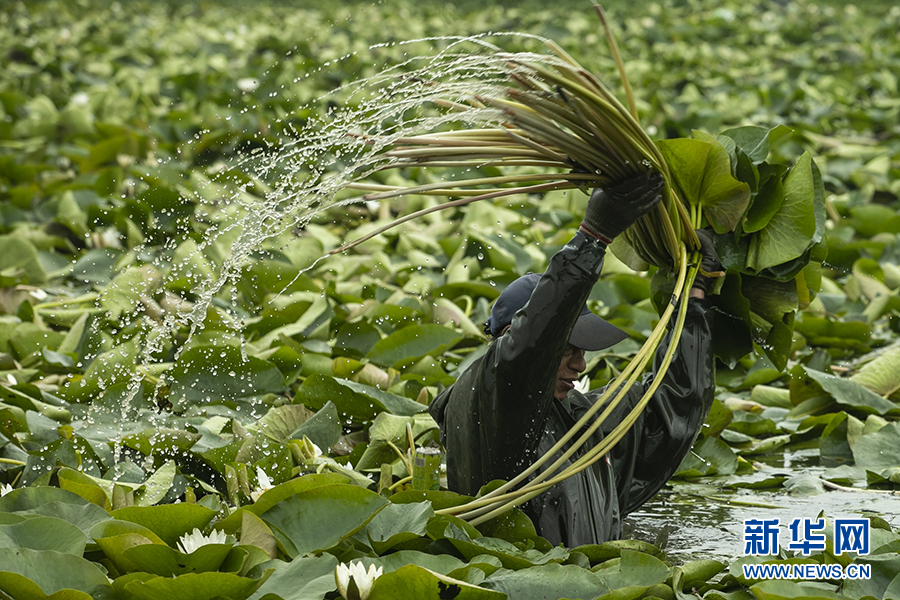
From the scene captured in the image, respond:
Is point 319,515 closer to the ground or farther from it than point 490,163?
closer to the ground

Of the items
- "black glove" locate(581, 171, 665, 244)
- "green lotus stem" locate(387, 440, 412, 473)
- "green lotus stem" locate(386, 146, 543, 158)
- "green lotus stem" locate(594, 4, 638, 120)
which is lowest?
"green lotus stem" locate(387, 440, 412, 473)

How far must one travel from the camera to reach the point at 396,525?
6.47ft

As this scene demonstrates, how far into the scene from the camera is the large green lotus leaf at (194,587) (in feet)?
5.48

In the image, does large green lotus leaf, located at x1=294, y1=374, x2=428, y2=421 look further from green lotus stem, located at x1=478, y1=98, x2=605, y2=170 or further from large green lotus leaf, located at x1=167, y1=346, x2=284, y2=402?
green lotus stem, located at x1=478, y1=98, x2=605, y2=170

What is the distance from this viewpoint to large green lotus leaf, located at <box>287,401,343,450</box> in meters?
2.64

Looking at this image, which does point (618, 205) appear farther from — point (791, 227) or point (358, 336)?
point (358, 336)

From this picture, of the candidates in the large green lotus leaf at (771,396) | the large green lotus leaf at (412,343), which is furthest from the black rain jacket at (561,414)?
the large green lotus leaf at (771,396)

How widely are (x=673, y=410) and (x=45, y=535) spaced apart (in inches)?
50.0

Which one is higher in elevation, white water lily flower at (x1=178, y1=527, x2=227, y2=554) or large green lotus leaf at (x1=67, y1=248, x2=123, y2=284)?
white water lily flower at (x1=178, y1=527, x2=227, y2=554)

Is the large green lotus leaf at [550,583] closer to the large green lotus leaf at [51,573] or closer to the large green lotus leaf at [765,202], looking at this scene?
the large green lotus leaf at [51,573]

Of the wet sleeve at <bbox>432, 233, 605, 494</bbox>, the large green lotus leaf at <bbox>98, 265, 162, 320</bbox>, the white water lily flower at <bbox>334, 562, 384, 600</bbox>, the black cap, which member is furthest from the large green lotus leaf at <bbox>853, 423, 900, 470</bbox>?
the large green lotus leaf at <bbox>98, 265, 162, 320</bbox>

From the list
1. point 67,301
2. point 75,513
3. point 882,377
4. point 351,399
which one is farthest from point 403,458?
point 67,301

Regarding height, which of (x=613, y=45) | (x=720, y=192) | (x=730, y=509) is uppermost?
(x=613, y=45)

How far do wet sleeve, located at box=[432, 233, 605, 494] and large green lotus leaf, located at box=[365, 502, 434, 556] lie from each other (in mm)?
183
